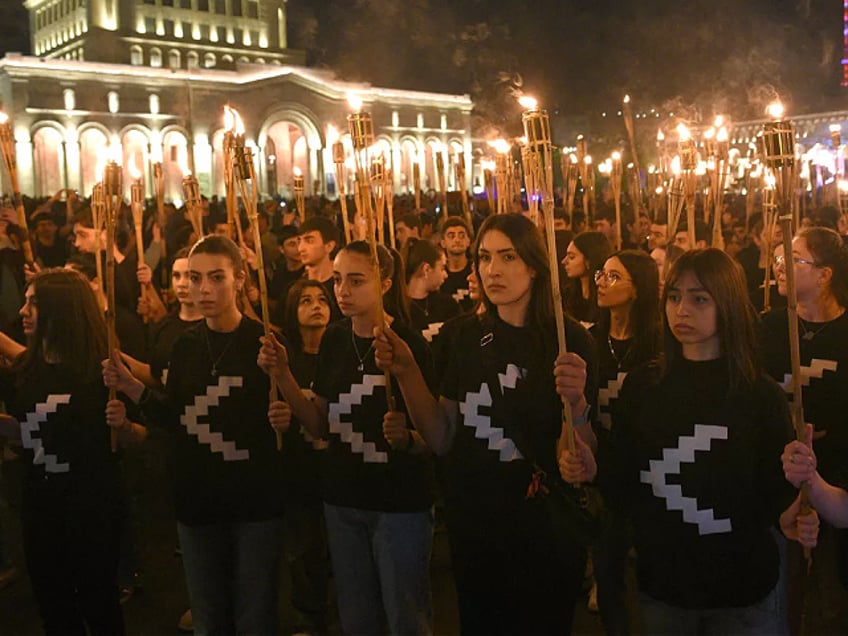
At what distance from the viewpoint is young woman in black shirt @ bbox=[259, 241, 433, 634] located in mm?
3701

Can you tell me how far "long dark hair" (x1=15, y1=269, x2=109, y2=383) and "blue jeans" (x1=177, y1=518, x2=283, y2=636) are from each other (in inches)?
37.0

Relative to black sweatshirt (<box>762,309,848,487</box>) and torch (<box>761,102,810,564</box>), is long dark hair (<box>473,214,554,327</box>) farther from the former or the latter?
black sweatshirt (<box>762,309,848,487</box>)

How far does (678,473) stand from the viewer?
3.08m

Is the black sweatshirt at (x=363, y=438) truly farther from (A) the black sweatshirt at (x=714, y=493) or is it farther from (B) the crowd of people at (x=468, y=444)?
(A) the black sweatshirt at (x=714, y=493)

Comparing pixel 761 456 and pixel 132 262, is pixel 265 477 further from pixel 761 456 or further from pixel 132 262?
pixel 132 262

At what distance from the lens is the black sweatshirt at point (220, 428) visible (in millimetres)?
3881

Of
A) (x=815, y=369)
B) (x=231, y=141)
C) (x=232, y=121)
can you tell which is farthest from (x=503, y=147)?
(x=815, y=369)

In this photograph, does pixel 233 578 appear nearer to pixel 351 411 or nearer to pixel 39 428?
pixel 351 411

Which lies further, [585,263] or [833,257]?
[585,263]

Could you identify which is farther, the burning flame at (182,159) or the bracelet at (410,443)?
the burning flame at (182,159)

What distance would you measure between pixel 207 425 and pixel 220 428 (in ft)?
0.19

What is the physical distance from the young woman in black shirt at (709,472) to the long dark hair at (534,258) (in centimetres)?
48

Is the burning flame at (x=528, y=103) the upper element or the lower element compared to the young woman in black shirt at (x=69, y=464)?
upper

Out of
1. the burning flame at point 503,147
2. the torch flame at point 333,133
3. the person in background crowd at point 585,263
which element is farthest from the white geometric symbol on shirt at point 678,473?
the burning flame at point 503,147
